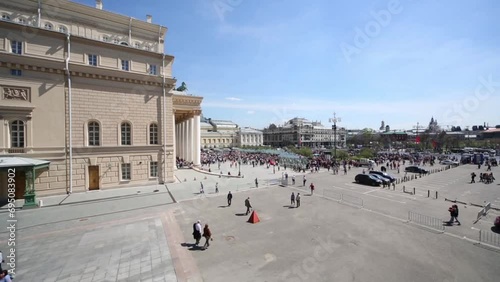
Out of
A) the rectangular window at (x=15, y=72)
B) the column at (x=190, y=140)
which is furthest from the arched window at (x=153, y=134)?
the column at (x=190, y=140)

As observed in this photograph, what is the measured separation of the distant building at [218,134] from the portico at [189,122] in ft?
244

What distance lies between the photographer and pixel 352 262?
31.0ft

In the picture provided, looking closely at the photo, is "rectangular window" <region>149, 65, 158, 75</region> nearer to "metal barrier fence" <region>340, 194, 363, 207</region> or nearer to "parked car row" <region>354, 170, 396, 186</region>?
"metal barrier fence" <region>340, 194, 363, 207</region>

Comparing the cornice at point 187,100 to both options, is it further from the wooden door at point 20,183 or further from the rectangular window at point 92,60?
the wooden door at point 20,183

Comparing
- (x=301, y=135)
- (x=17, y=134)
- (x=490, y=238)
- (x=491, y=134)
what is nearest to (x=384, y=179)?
(x=490, y=238)

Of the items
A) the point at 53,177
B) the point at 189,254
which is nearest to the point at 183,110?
the point at 53,177

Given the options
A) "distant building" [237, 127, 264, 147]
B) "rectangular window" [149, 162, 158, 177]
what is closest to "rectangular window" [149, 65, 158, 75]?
"rectangular window" [149, 162, 158, 177]

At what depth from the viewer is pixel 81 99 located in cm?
2092

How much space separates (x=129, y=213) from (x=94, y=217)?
2.02 metres

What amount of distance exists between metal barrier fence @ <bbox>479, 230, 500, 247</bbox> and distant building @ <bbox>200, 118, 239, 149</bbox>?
4258 inches

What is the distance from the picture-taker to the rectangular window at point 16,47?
725 inches

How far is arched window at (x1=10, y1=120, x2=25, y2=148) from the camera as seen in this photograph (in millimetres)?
18172

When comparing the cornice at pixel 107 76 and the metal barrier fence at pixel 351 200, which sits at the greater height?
the cornice at pixel 107 76

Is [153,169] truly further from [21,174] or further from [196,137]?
[196,137]
